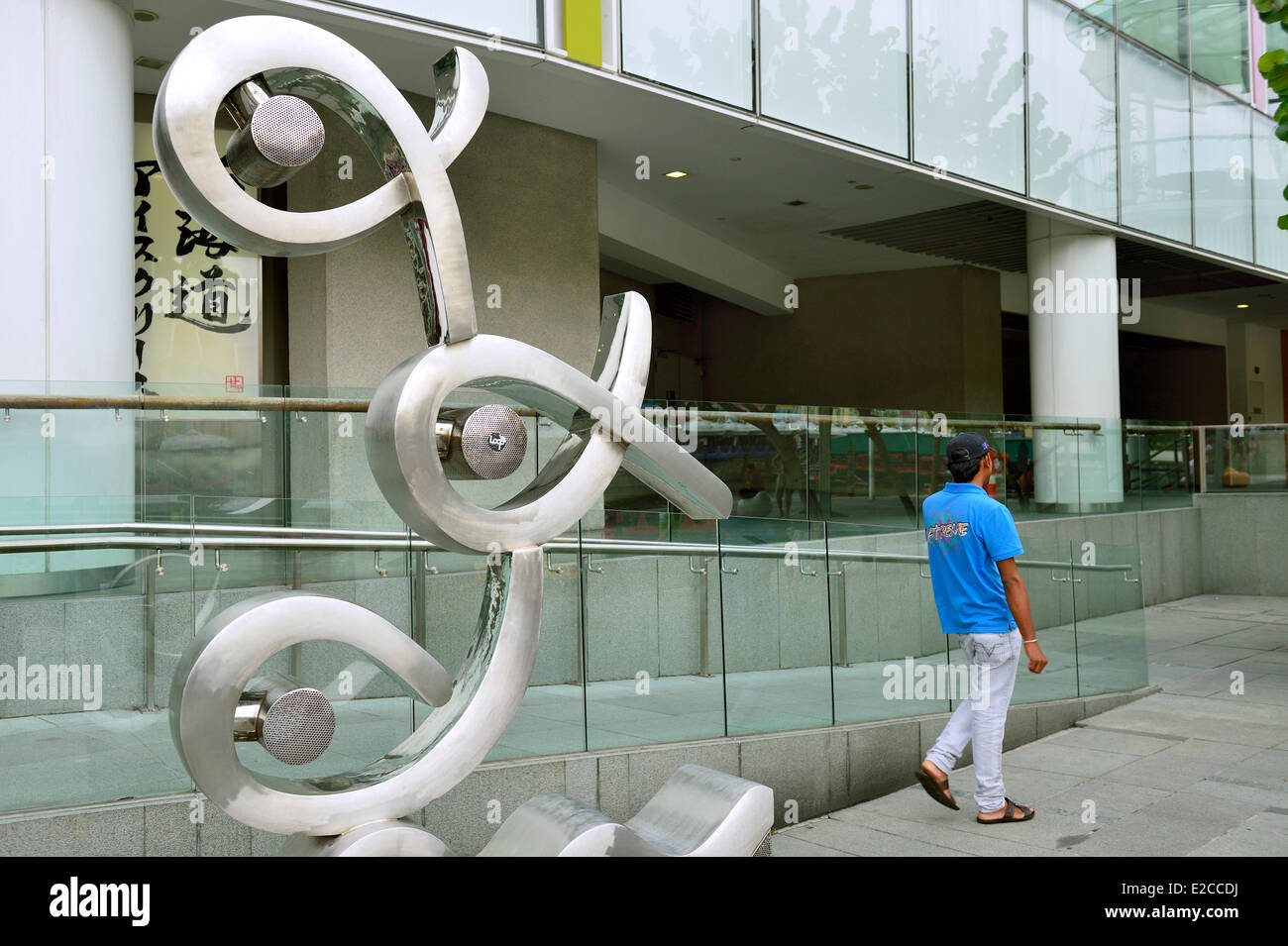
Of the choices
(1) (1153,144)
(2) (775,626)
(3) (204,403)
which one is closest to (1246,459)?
(1) (1153,144)

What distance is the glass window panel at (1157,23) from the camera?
1584cm

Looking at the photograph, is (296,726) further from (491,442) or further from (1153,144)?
(1153,144)

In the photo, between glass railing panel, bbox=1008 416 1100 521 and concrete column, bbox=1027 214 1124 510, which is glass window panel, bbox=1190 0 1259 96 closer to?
concrete column, bbox=1027 214 1124 510

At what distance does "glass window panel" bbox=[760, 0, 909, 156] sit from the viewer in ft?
36.3

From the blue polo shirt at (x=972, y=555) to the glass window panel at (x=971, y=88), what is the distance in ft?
26.8

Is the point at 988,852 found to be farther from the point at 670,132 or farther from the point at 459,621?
the point at 670,132

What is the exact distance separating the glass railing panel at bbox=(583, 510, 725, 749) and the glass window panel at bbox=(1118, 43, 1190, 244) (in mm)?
11801

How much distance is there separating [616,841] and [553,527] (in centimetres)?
59

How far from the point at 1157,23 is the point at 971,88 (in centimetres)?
503

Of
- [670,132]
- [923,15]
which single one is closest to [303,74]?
[670,132]

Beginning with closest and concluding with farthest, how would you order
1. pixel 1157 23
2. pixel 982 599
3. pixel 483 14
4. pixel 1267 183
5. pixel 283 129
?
1. pixel 283 129
2. pixel 982 599
3. pixel 483 14
4. pixel 1157 23
5. pixel 1267 183

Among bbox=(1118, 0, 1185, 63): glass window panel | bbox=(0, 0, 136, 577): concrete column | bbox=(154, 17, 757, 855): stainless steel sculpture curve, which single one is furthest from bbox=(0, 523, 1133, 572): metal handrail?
bbox=(1118, 0, 1185, 63): glass window panel

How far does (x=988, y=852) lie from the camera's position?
510cm

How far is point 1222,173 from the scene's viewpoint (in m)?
17.6
